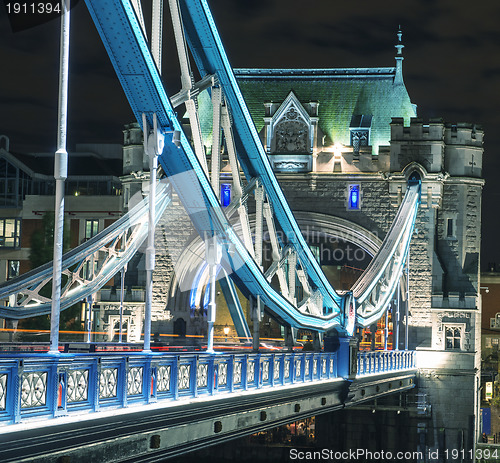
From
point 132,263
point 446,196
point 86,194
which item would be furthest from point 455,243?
point 86,194

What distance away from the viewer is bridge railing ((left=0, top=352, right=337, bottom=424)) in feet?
32.2

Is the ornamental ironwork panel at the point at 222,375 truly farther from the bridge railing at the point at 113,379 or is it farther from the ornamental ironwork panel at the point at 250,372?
the ornamental ironwork panel at the point at 250,372

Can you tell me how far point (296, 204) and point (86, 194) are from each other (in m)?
16.4

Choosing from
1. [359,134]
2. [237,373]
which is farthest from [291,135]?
[237,373]

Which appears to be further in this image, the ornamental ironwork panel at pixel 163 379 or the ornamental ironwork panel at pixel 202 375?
the ornamental ironwork panel at pixel 202 375

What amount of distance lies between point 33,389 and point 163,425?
10.5ft

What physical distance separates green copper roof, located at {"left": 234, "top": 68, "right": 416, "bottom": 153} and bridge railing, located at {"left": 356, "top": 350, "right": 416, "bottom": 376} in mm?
8480

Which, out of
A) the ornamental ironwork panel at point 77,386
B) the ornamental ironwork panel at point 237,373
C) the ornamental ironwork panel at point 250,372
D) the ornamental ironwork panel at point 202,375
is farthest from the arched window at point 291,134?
the ornamental ironwork panel at point 77,386

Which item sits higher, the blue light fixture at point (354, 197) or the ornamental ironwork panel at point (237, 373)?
the blue light fixture at point (354, 197)

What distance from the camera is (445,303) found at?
122ft

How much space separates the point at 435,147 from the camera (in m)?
37.7

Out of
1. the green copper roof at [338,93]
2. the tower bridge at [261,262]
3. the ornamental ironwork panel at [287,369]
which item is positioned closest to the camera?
the tower bridge at [261,262]

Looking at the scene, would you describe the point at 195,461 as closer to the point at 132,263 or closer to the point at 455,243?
the point at 132,263

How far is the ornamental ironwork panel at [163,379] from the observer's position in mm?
13186
